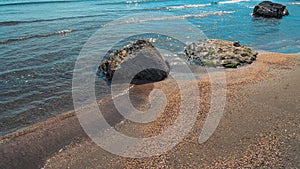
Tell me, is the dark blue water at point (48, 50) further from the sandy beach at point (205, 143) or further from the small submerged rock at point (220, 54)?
the small submerged rock at point (220, 54)

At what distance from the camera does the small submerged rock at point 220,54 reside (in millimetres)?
7715

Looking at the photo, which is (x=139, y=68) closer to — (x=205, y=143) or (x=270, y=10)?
(x=205, y=143)

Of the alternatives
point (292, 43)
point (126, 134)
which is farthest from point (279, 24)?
point (126, 134)

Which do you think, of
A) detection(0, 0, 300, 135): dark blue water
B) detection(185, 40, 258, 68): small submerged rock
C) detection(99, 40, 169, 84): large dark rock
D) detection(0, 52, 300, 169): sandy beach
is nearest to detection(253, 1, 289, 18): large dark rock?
detection(0, 0, 300, 135): dark blue water

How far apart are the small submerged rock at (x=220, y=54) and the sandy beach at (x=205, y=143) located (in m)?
1.87

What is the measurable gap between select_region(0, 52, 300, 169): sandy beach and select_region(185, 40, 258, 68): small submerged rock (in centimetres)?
187

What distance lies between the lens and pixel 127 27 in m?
14.5

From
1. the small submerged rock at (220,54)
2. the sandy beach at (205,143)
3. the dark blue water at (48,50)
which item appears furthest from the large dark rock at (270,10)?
the sandy beach at (205,143)

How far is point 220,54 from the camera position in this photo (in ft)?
26.7

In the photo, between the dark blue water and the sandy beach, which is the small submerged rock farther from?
the dark blue water

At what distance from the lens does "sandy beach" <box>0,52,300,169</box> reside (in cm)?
353

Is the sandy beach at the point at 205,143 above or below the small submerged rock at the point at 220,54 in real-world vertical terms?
below

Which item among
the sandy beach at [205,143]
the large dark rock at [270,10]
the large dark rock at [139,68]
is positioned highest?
the large dark rock at [270,10]

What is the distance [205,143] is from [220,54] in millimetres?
4906
